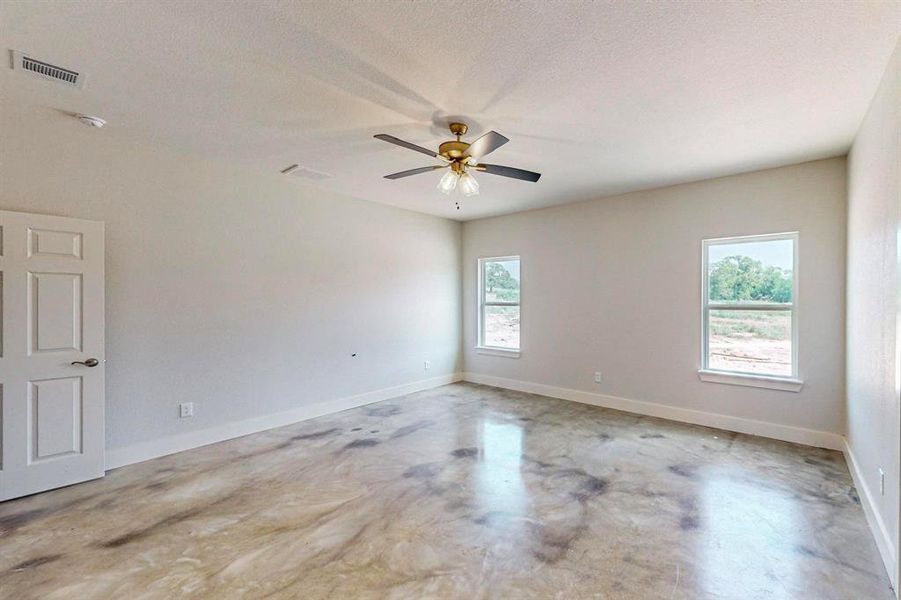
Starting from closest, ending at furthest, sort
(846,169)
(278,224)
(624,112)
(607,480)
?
(624,112) < (607,480) < (846,169) < (278,224)

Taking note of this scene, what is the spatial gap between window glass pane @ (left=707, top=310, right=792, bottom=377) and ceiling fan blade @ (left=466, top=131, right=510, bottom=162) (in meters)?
3.40

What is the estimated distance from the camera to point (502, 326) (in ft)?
21.1

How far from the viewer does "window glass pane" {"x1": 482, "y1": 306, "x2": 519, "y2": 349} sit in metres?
6.26

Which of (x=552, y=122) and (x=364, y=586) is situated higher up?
(x=552, y=122)

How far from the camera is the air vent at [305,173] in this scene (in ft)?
13.4

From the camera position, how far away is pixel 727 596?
1.89 meters

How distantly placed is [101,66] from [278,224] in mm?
2187

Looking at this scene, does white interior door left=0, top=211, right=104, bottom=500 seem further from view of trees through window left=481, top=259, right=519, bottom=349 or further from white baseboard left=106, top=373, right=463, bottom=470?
view of trees through window left=481, top=259, right=519, bottom=349

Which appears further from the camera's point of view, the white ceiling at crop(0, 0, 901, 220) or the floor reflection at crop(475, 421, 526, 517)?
the floor reflection at crop(475, 421, 526, 517)

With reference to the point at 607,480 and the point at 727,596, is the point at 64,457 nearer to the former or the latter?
the point at 607,480

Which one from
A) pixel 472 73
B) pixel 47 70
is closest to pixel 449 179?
pixel 472 73

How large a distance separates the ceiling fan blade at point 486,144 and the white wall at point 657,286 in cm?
303

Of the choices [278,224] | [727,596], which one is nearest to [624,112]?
[727,596]

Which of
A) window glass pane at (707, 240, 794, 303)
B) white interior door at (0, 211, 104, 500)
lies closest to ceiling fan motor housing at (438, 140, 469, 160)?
white interior door at (0, 211, 104, 500)
